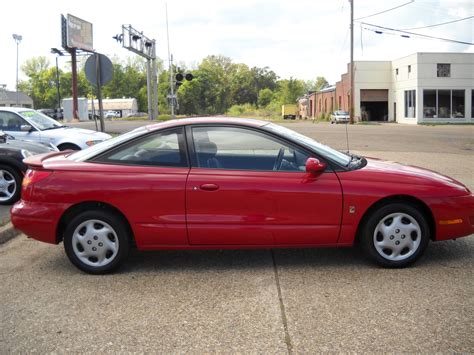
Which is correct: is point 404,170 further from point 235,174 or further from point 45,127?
point 45,127

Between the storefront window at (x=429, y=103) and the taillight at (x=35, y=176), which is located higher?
the storefront window at (x=429, y=103)

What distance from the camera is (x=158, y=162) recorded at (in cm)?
506

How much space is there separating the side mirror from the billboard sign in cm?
6614

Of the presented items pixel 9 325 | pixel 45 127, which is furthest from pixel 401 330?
pixel 45 127

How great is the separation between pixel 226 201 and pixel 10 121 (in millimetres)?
8342

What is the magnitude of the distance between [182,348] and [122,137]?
249cm

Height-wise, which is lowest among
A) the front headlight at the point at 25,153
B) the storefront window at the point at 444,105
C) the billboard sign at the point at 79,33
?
the front headlight at the point at 25,153

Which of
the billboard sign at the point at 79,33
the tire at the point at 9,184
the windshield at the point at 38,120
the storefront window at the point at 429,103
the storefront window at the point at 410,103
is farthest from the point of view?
the billboard sign at the point at 79,33

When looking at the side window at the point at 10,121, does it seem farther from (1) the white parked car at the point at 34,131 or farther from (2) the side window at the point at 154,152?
(2) the side window at the point at 154,152

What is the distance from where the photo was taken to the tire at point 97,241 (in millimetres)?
4938

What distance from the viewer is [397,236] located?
197 inches

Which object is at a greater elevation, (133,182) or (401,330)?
(133,182)

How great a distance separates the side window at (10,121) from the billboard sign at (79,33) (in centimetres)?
5804

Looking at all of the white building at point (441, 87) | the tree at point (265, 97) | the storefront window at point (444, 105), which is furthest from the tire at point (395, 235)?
the tree at point (265, 97)
